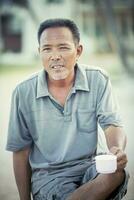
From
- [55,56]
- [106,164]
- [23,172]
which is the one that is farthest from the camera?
[23,172]

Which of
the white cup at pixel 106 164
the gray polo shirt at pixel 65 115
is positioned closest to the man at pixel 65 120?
the gray polo shirt at pixel 65 115

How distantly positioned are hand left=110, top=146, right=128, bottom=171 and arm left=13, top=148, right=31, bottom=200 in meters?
0.37

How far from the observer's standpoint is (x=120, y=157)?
164 cm

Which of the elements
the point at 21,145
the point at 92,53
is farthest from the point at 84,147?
the point at 92,53

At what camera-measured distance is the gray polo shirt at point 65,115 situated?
1743 millimetres

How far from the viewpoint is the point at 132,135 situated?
1.80 metres

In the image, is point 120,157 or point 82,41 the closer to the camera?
point 120,157

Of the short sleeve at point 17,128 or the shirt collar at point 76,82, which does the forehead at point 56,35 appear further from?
the short sleeve at point 17,128

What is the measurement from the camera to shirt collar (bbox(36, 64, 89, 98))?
174 cm

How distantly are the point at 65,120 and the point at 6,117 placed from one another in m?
0.25

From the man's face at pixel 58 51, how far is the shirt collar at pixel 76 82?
0.13 ft

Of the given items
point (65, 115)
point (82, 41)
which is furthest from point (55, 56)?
point (65, 115)

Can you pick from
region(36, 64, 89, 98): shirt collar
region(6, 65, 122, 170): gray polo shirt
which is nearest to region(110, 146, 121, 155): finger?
region(6, 65, 122, 170): gray polo shirt

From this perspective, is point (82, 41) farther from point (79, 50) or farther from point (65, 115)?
point (65, 115)
